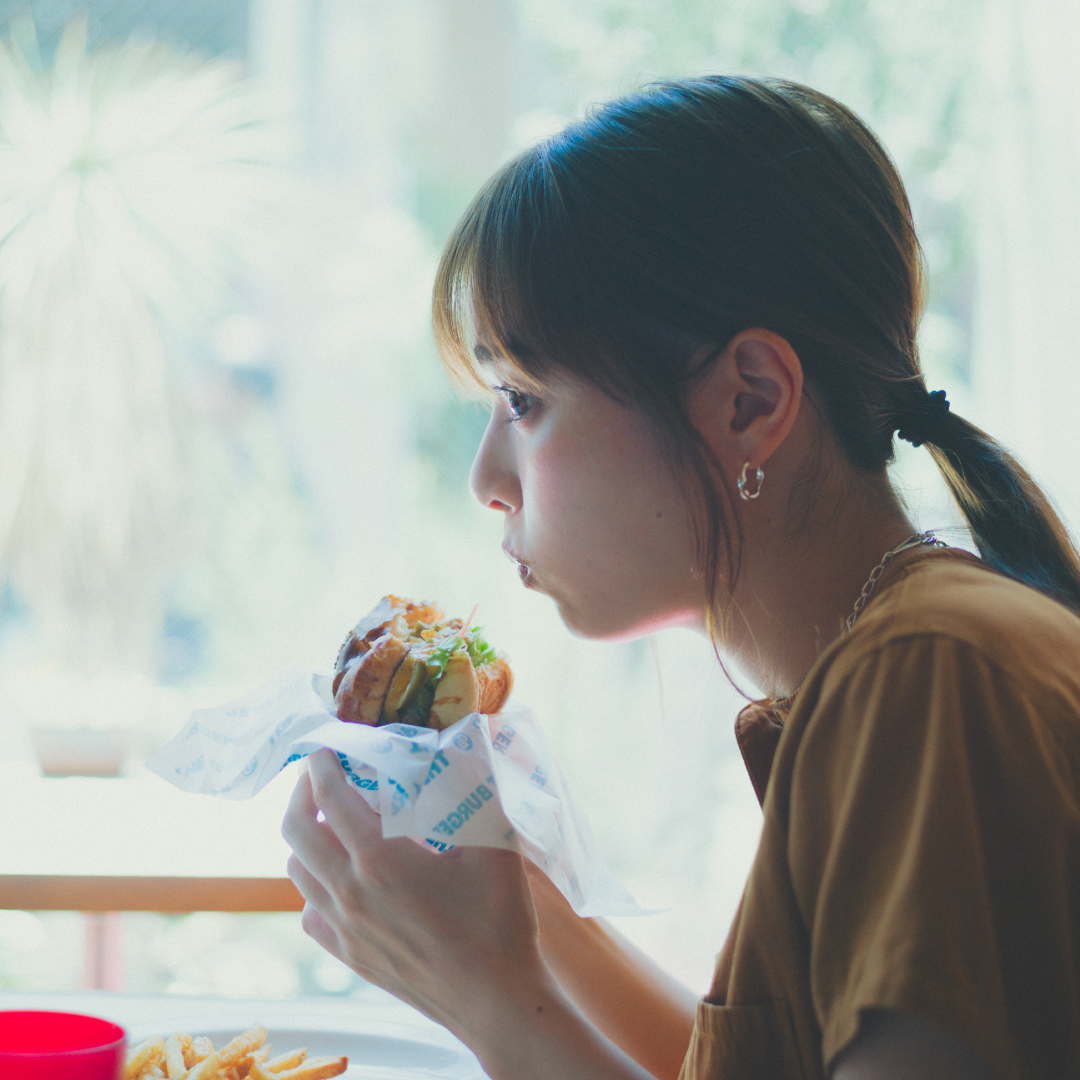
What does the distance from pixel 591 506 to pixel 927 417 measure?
32cm

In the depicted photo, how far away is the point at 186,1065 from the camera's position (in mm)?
892

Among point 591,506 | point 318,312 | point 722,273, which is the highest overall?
point 318,312

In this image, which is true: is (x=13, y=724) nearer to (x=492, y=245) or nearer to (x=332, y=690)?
(x=332, y=690)

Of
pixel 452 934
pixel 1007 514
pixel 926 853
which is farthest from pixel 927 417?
pixel 452 934

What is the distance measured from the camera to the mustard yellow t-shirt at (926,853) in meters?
0.54

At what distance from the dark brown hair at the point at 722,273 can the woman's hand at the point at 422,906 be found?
324mm

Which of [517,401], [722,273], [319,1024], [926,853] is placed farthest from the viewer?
[319,1024]

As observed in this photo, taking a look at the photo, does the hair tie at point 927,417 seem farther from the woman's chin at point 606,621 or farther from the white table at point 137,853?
the white table at point 137,853

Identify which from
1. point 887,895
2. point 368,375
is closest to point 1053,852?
point 887,895

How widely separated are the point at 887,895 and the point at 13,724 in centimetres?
247

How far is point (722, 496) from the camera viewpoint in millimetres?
843

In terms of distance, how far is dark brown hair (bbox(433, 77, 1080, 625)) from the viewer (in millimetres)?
812

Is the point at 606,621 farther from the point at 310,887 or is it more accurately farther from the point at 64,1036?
the point at 64,1036

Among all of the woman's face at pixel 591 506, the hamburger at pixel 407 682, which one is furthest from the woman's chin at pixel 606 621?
the hamburger at pixel 407 682
